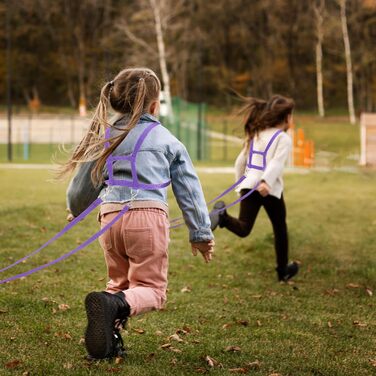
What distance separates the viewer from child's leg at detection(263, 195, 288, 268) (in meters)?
7.66

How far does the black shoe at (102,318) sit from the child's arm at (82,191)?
0.67 meters

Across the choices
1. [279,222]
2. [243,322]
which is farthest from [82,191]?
[279,222]

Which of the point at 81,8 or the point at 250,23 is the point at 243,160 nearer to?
the point at 250,23

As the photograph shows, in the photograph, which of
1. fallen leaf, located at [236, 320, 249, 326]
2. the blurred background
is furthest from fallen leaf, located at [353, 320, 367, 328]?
the blurred background

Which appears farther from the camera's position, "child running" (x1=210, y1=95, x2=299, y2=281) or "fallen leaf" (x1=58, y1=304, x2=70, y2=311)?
"child running" (x1=210, y1=95, x2=299, y2=281)

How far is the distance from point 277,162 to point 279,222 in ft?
2.01

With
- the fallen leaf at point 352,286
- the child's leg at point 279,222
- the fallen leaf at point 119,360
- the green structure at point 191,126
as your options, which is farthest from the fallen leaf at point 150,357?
the green structure at point 191,126

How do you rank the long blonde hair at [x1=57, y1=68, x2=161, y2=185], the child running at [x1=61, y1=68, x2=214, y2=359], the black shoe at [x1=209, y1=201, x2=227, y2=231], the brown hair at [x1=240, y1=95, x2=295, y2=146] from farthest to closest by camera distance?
the brown hair at [x1=240, y1=95, x2=295, y2=146] < the black shoe at [x1=209, y1=201, x2=227, y2=231] < the long blonde hair at [x1=57, y1=68, x2=161, y2=185] < the child running at [x1=61, y1=68, x2=214, y2=359]

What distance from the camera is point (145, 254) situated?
177 inches

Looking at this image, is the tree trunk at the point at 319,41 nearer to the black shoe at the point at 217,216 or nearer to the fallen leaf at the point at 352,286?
the fallen leaf at the point at 352,286

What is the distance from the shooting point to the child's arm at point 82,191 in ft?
15.8

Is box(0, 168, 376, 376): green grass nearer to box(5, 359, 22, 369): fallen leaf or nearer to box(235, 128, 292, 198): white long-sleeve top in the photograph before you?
box(5, 359, 22, 369): fallen leaf

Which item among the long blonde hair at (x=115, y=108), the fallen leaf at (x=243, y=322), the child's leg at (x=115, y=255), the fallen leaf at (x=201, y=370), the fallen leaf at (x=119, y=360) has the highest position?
the long blonde hair at (x=115, y=108)

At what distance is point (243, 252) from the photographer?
9859 mm
